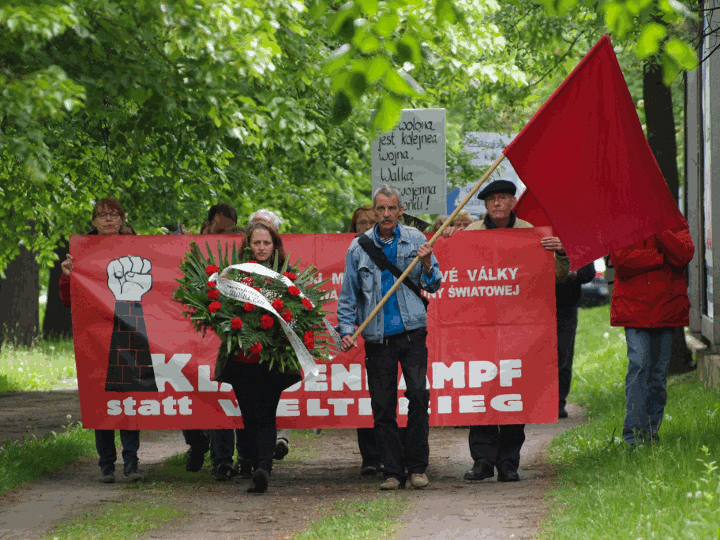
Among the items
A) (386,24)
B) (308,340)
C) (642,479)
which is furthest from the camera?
(308,340)

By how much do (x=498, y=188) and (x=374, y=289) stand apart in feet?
4.73

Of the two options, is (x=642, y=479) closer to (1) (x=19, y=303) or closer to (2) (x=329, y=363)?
(2) (x=329, y=363)

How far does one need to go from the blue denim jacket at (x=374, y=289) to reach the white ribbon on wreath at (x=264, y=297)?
0.71 ft

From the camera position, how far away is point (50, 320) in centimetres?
2216

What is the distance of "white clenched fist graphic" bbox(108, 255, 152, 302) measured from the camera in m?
8.72

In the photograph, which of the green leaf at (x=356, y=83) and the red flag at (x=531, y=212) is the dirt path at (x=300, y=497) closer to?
the red flag at (x=531, y=212)

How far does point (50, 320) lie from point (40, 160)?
636 inches

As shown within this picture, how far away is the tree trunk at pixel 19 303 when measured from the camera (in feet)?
64.0

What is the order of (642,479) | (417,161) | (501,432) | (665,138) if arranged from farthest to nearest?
(665,138) → (417,161) → (501,432) → (642,479)

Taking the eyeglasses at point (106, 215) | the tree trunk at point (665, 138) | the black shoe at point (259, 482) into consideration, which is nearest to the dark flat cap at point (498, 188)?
the black shoe at point (259, 482)

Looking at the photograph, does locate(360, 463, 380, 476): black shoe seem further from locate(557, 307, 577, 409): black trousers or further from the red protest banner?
locate(557, 307, 577, 409): black trousers

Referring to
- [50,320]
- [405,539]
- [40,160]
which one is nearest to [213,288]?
[40,160]

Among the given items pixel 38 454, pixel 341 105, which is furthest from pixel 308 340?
pixel 341 105

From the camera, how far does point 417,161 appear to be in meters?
10.2
